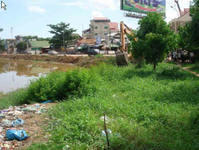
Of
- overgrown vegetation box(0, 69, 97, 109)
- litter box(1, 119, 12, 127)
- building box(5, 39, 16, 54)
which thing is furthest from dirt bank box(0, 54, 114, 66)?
litter box(1, 119, 12, 127)

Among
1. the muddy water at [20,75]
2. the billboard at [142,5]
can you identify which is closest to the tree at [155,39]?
the muddy water at [20,75]

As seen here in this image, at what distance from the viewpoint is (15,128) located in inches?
244

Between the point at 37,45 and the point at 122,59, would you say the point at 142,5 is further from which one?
the point at 37,45

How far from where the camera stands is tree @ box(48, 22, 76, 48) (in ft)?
183

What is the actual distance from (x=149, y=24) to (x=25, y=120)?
39.4 feet

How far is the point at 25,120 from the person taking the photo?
6859 millimetres

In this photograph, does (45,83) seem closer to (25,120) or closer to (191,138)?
(25,120)

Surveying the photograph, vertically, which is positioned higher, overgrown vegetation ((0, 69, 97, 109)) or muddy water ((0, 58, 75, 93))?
overgrown vegetation ((0, 69, 97, 109))

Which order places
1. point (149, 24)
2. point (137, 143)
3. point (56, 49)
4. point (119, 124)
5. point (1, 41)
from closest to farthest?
point (137, 143), point (119, 124), point (149, 24), point (56, 49), point (1, 41)

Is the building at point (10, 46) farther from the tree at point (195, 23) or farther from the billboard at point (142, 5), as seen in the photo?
the tree at point (195, 23)

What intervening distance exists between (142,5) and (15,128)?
111 ft

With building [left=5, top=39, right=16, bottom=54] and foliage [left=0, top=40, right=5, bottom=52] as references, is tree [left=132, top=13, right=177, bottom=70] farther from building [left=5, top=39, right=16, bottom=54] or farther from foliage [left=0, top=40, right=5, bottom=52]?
building [left=5, top=39, right=16, bottom=54]

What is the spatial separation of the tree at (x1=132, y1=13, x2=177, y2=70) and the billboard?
18016mm

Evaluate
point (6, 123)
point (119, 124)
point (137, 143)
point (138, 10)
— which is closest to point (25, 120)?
point (6, 123)
